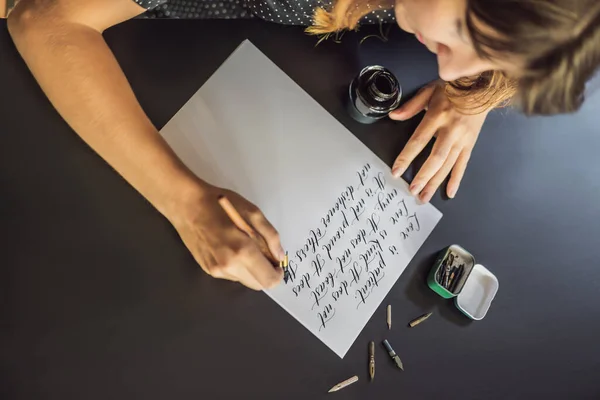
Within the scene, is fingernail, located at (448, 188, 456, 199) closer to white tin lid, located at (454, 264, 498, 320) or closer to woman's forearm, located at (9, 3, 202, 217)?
white tin lid, located at (454, 264, 498, 320)

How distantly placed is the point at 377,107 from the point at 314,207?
0.57 ft

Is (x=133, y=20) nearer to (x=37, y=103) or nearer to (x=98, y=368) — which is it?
(x=37, y=103)

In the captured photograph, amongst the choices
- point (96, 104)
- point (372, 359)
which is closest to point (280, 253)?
point (372, 359)

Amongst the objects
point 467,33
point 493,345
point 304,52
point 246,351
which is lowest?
point 246,351

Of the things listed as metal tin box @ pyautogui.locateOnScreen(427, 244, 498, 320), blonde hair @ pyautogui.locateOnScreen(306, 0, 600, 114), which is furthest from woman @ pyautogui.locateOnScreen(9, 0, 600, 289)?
metal tin box @ pyautogui.locateOnScreen(427, 244, 498, 320)

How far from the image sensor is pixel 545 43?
→ 1.48 ft

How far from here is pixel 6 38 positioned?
26.1 inches

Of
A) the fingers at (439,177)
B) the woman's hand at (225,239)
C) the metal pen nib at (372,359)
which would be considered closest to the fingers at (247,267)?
the woman's hand at (225,239)

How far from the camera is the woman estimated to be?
18.0 inches

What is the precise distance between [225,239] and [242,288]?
9cm

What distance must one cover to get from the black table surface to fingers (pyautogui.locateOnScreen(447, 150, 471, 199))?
0.9 inches

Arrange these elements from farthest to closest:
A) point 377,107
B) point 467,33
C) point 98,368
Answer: point 377,107
point 98,368
point 467,33

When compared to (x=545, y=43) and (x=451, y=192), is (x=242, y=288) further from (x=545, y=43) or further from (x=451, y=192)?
(x=545, y=43)

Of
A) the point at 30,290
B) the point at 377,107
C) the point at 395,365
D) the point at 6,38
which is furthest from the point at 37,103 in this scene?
the point at 395,365
